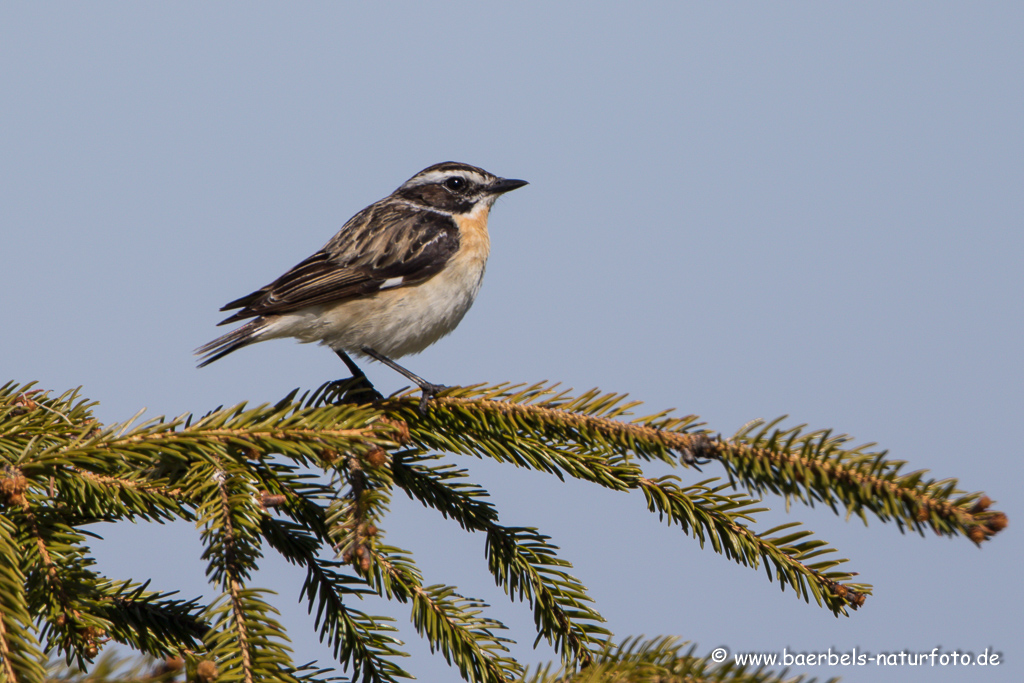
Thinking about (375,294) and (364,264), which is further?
(364,264)

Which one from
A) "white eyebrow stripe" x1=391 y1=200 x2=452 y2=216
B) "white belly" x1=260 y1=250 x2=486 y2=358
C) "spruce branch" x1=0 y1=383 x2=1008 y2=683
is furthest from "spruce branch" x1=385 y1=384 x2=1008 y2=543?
"white eyebrow stripe" x1=391 y1=200 x2=452 y2=216

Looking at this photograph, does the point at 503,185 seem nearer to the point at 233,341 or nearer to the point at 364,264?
the point at 364,264

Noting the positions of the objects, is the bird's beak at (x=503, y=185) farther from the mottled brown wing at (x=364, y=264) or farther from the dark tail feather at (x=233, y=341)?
the dark tail feather at (x=233, y=341)

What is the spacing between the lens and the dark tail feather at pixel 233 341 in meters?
7.10

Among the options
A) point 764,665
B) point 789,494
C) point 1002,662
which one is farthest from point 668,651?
point 1002,662

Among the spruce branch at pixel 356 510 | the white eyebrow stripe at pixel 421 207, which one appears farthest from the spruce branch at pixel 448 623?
the white eyebrow stripe at pixel 421 207

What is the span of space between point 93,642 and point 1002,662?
423 centimetres

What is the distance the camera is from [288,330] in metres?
7.62

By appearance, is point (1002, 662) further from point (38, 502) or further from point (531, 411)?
point (38, 502)

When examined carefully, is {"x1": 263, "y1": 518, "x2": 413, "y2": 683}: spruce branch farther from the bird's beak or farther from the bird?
the bird's beak

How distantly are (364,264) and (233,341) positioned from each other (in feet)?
4.87

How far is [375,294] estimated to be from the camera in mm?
7844

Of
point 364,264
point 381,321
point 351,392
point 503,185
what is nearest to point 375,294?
point 381,321

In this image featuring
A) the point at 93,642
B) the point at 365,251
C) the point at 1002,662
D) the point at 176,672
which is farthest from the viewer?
the point at 365,251
